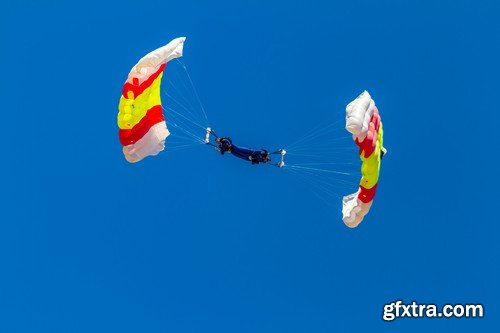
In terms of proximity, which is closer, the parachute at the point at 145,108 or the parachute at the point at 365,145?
the parachute at the point at 365,145

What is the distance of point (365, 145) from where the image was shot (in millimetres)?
→ 22172

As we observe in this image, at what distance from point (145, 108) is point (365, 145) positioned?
27.4 ft

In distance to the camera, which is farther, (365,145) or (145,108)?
(145,108)

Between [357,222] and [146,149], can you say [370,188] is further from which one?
[146,149]

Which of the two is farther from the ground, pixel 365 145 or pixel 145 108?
pixel 145 108

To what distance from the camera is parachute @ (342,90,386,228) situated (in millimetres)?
21594

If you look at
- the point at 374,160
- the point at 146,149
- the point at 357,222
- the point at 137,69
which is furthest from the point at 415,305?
the point at 137,69

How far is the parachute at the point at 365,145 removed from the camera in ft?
70.8

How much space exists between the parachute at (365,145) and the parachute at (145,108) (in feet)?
23.1

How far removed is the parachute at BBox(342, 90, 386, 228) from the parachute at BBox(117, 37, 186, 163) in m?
7.03

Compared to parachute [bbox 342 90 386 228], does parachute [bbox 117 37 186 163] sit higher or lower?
higher

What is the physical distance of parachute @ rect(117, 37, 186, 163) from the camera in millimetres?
24547

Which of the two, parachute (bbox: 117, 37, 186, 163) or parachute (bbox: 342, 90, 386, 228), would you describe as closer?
parachute (bbox: 342, 90, 386, 228)

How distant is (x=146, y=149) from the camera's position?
85.7 feet
